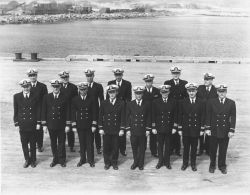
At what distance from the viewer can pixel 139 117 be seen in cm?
666

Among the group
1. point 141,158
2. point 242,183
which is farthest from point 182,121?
point 242,183

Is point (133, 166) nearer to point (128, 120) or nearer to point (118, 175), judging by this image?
point (118, 175)

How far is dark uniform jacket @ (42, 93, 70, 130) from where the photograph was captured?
268 inches

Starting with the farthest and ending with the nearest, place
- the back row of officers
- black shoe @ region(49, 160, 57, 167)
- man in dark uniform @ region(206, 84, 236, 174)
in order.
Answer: black shoe @ region(49, 160, 57, 167) < the back row of officers < man in dark uniform @ region(206, 84, 236, 174)

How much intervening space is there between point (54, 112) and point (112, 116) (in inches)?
41.2

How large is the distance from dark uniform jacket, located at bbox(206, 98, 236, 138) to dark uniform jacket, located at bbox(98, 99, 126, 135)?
4.92 feet

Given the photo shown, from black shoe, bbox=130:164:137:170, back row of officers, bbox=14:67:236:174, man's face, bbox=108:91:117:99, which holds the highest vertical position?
man's face, bbox=108:91:117:99

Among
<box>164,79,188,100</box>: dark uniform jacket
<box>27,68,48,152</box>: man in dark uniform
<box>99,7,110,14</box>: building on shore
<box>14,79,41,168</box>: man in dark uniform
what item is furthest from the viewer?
<box>99,7,110,14</box>: building on shore

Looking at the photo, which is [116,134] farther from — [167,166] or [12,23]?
[12,23]

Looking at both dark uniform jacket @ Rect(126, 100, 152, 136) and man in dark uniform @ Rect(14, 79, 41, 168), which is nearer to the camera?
dark uniform jacket @ Rect(126, 100, 152, 136)

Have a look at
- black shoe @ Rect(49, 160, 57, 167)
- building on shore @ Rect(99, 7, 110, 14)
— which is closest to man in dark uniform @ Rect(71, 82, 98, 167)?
black shoe @ Rect(49, 160, 57, 167)

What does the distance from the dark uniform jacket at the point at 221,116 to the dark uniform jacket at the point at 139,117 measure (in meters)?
1.04

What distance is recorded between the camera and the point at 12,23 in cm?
9819

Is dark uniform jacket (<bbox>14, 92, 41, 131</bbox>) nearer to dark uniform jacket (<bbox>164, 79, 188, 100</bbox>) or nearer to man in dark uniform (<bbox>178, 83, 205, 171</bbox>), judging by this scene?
man in dark uniform (<bbox>178, 83, 205, 171</bbox>)
